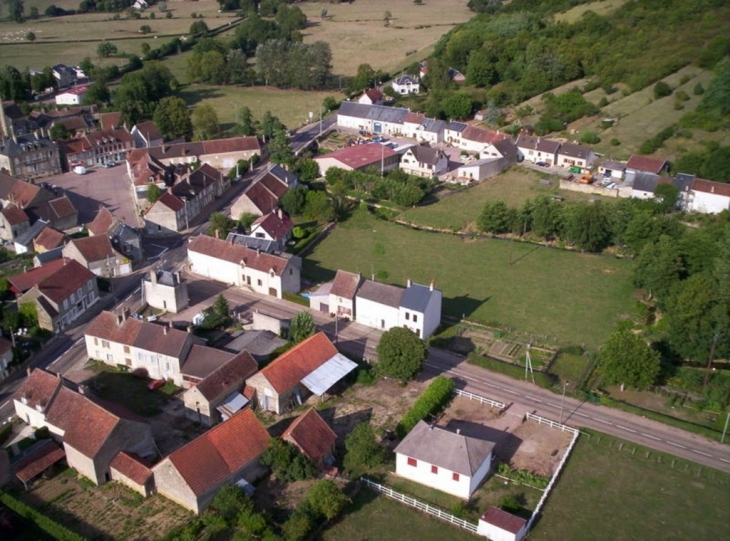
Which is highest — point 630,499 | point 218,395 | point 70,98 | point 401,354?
point 70,98

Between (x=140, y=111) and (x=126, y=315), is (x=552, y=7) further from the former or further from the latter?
(x=126, y=315)

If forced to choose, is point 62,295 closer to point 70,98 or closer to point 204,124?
point 204,124

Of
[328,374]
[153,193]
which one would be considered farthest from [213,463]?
[153,193]

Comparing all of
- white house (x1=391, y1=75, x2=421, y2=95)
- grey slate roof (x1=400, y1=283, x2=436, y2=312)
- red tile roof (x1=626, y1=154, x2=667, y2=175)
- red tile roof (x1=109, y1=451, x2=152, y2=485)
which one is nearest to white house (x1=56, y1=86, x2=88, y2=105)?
white house (x1=391, y1=75, x2=421, y2=95)

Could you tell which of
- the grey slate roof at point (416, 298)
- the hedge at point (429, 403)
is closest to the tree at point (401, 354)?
the hedge at point (429, 403)

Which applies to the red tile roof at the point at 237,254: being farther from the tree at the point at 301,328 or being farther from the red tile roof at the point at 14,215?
the red tile roof at the point at 14,215

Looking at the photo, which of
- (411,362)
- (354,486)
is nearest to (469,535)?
(354,486)
